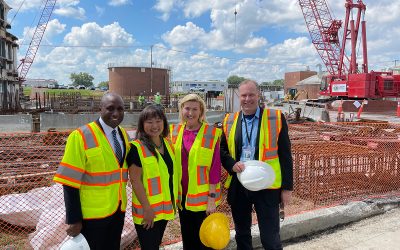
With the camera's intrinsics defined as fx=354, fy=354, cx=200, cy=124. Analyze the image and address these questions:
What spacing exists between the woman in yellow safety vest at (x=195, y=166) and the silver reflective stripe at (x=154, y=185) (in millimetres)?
275

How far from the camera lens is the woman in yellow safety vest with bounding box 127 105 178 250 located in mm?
2771

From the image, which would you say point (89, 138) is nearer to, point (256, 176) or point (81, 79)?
point (256, 176)

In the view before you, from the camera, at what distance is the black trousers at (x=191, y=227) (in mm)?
3115

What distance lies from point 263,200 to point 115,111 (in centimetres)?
154

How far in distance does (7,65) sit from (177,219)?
112ft

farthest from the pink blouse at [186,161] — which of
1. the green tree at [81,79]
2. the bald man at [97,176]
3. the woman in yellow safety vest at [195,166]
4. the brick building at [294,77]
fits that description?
the green tree at [81,79]

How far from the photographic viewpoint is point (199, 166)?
3025mm

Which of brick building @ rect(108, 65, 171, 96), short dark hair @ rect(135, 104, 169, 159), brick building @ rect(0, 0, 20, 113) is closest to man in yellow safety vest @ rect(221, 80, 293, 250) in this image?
short dark hair @ rect(135, 104, 169, 159)

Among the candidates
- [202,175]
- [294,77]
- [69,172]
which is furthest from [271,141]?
[294,77]

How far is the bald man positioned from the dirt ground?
2414mm

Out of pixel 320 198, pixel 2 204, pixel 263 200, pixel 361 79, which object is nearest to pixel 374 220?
pixel 320 198

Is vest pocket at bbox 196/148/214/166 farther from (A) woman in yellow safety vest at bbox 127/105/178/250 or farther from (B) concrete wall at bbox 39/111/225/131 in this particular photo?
(B) concrete wall at bbox 39/111/225/131

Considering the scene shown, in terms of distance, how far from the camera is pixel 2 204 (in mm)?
4594

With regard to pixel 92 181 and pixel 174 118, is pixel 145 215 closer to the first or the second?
pixel 92 181
